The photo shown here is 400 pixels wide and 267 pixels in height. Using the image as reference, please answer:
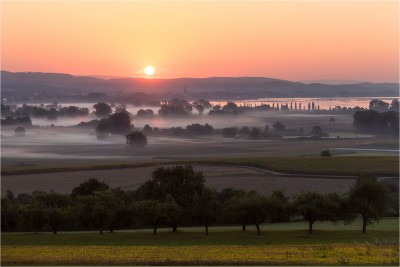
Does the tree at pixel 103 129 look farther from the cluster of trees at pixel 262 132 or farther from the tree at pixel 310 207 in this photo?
the tree at pixel 310 207

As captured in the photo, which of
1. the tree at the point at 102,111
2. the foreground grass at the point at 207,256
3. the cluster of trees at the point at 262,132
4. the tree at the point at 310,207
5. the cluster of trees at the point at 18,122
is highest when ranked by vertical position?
the foreground grass at the point at 207,256

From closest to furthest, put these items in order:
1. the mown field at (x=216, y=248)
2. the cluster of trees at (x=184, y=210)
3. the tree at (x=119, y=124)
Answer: the mown field at (x=216, y=248)
the cluster of trees at (x=184, y=210)
the tree at (x=119, y=124)

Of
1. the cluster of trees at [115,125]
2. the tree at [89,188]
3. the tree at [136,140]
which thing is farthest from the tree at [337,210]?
the cluster of trees at [115,125]

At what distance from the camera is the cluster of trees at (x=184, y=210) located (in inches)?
1550

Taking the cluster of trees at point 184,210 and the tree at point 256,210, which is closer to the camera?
the tree at point 256,210

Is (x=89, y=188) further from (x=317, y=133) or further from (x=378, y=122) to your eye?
(x=378, y=122)

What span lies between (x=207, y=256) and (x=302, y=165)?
50.4 meters

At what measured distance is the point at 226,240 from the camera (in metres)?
34.3

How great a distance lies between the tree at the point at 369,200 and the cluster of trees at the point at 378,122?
94087 mm

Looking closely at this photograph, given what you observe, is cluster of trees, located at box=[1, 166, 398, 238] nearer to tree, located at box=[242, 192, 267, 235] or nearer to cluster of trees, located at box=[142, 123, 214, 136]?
tree, located at box=[242, 192, 267, 235]

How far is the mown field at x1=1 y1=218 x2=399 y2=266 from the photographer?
22.5 m

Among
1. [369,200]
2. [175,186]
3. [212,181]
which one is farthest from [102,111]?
[369,200]

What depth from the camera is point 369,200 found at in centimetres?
4050

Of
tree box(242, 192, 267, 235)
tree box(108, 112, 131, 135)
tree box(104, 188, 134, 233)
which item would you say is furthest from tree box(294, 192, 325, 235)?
tree box(108, 112, 131, 135)
